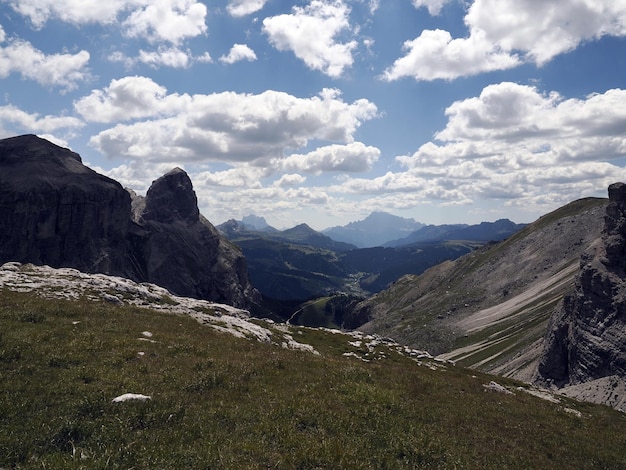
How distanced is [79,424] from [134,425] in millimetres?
1777

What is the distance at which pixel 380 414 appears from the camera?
18031 mm

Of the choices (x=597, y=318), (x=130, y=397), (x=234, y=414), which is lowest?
(x=597, y=318)

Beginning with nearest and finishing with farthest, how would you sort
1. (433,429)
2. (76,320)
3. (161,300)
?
(433,429), (76,320), (161,300)

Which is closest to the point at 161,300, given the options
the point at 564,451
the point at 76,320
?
the point at 76,320

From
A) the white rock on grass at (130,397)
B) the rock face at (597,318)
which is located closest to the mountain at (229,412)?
the white rock on grass at (130,397)

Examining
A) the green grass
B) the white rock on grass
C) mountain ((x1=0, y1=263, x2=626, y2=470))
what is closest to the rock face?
mountain ((x1=0, y1=263, x2=626, y2=470))

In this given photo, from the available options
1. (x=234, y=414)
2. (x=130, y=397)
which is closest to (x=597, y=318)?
(x=234, y=414)

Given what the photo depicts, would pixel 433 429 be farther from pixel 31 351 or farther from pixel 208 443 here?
pixel 31 351

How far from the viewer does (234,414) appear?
52.8 feet

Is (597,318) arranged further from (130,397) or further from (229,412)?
(130,397)

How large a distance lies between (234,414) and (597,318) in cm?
10837

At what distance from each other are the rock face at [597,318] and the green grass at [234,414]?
80198 mm

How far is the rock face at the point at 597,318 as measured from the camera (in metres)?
90.0

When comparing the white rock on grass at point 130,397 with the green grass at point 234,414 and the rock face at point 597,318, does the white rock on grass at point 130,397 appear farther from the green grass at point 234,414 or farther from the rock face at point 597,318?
the rock face at point 597,318
